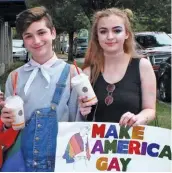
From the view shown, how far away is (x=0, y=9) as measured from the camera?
48.5ft

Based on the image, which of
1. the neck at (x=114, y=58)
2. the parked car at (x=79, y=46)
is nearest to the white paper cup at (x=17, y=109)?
the neck at (x=114, y=58)

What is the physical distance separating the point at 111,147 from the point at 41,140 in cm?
41

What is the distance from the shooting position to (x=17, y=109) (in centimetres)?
222

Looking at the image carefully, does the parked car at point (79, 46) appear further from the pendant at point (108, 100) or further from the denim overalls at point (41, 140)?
the denim overalls at point (41, 140)

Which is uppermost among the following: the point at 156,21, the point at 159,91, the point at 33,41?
the point at 156,21

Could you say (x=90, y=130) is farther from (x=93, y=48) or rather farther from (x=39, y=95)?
(x=93, y=48)

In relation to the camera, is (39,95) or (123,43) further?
(123,43)

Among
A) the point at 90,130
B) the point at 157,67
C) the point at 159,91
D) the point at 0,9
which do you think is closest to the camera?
the point at 90,130

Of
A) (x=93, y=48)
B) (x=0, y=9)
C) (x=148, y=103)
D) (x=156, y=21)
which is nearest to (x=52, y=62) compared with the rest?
(x=93, y=48)

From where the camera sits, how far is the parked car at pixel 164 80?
10320 mm

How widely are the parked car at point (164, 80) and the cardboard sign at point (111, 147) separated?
8029 millimetres

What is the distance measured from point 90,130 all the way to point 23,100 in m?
0.43

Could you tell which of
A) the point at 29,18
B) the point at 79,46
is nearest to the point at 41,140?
the point at 29,18

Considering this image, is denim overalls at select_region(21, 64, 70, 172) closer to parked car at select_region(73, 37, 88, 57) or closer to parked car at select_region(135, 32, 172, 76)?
parked car at select_region(135, 32, 172, 76)
